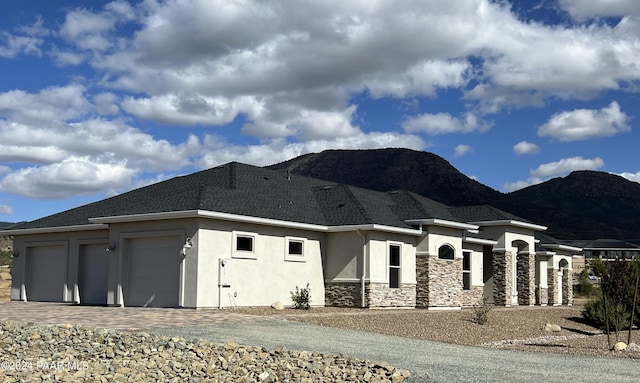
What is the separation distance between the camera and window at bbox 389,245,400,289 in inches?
1105

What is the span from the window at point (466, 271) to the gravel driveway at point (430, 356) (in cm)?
1573

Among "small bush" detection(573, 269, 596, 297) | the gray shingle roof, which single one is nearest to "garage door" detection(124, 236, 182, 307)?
the gray shingle roof

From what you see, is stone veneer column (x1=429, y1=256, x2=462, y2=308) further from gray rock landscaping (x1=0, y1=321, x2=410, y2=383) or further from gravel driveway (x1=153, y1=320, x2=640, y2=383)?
gray rock landscaping (x1=0, y1=321, x2=410, y2=383)

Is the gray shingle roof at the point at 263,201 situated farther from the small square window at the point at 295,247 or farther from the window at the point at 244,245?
the small square window at the point at 295,247

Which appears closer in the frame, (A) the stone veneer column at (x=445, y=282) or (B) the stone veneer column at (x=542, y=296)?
(A) the stone veneer column at (x=445, y=282)

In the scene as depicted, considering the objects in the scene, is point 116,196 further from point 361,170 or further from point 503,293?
point 361,170

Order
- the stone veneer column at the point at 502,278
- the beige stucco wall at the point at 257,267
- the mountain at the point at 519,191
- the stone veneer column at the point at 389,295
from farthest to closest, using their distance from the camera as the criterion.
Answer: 1. the mountain at the point at 519,191
2. the stone veneer column at the point at 502,278
3. the stone veneer column at the point at 389,295
4. the beige stucco wall at the point at 257,267

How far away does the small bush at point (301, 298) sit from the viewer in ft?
82.5

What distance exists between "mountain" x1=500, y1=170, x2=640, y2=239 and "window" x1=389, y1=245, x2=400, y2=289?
7884 cm

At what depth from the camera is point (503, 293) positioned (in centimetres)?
3541

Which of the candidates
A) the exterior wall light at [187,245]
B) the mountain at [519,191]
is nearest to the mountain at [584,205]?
the mountain at [519,191]

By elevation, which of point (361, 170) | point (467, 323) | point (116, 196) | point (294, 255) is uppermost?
point (361, 170)

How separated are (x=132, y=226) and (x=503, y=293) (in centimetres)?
1968

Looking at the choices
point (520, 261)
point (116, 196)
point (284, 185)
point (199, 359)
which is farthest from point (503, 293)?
point (199, 359)
